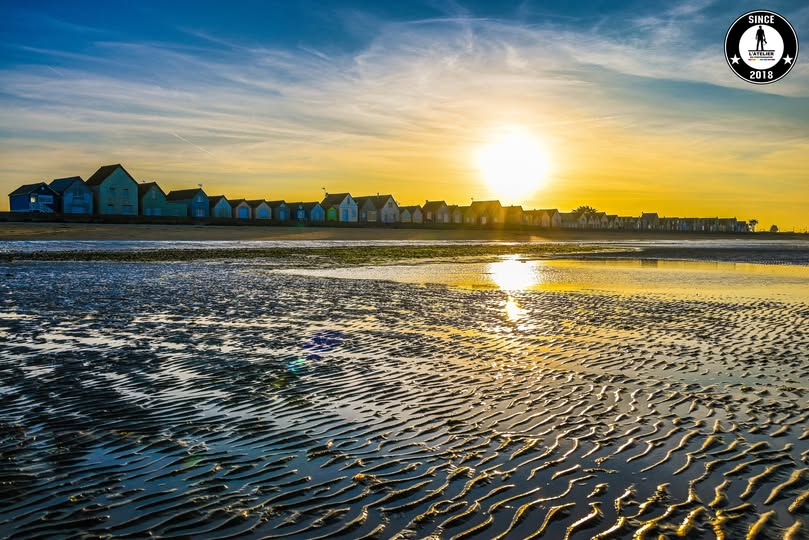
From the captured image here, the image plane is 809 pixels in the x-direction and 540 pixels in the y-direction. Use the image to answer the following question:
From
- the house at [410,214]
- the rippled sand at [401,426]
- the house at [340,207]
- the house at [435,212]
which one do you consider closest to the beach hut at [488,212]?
the house at [435,212]

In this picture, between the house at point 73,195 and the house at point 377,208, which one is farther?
the house at point 377,208

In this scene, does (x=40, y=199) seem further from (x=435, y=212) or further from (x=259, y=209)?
(x=435, y=212)

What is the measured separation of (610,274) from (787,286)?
7.19 metres

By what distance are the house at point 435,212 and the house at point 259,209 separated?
4917 centimetres

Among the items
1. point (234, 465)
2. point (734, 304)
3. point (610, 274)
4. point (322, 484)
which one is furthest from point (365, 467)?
point (610, 274)

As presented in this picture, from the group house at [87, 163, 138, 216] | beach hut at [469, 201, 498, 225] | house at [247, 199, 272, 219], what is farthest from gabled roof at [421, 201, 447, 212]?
house at [87, 163, 138, 216]

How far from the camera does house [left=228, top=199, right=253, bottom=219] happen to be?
364 feet

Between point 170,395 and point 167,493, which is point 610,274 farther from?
point 167,493

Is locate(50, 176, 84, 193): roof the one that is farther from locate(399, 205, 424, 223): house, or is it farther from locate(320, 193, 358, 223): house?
locate(399, 205, 424, 223): house

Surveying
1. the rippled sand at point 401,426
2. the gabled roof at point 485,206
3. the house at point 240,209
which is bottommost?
the rippled sand at point 401,426

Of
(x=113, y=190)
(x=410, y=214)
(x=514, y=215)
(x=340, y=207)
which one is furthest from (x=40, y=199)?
(x=514, y=215)

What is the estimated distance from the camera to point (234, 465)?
5.48m

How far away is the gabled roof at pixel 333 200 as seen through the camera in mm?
130500

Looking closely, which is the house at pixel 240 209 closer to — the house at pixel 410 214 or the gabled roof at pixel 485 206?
the house at pixel 410 214
